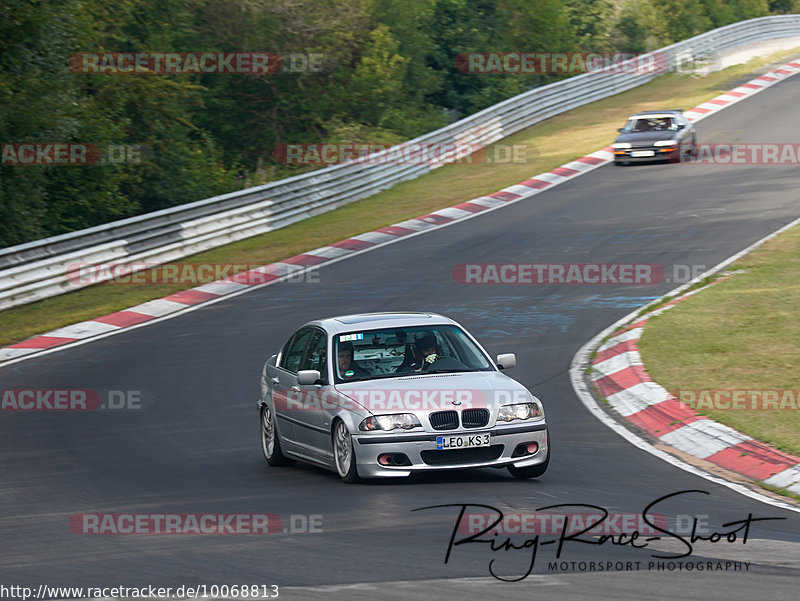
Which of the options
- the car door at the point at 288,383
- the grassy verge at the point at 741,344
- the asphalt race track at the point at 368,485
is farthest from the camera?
the grassy verge at the point at 741,344

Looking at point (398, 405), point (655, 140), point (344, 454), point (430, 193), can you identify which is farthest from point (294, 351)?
point (655, 140)

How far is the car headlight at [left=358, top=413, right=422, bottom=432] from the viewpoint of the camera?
9.56 m

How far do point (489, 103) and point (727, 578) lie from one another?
39.2 m

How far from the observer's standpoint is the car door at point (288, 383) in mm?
10930

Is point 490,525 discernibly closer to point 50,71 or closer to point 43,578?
point 43,578

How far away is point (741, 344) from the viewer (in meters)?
14.9

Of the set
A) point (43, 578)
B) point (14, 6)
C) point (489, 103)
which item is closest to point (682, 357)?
point (43, 578)

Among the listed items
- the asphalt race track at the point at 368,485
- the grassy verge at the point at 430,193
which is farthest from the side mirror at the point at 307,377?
the grassy verge at the point at 430,193

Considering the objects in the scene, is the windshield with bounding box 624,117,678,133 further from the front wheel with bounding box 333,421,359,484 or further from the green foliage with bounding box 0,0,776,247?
the front wheel with bounding box 333,421,359,484

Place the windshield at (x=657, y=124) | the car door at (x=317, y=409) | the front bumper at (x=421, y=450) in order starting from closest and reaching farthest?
the front bumper at (x=421, y=450), the car door at (x=317, y=409), the windshield at (x=657, y=124)

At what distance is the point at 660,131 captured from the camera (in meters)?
31.8

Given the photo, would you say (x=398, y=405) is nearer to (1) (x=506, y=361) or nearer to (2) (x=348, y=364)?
(2) (x=348, y=364)

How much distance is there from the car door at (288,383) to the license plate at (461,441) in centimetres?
180

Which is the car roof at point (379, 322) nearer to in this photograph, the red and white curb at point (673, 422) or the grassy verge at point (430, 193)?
the red and white curb at point (673, 422)
